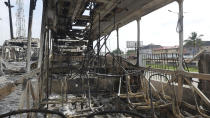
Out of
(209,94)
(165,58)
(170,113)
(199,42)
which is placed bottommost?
(170,113)

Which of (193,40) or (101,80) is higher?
(193,40)

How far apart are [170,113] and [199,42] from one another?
50488 mm

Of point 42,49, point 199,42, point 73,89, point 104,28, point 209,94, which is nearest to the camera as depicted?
point 42,49

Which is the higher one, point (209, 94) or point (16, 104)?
point (209, 94)

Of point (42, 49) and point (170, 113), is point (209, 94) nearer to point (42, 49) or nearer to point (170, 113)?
point (170, 113)

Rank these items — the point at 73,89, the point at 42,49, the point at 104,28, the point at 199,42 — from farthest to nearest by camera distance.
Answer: the point at 199,42 < the point at 73,89 < the point at 104,28 < the point at 42,49

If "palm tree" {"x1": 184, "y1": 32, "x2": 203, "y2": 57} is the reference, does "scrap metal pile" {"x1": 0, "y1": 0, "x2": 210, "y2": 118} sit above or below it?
below

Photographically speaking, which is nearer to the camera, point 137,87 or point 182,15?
point 182,15

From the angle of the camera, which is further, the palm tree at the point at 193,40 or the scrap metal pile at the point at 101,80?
the palm tree at the point at 193,40

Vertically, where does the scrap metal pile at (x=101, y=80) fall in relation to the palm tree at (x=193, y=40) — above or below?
below

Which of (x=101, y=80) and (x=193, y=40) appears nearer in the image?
(x=101, y=80)

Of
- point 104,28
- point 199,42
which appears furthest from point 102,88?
point 199,42

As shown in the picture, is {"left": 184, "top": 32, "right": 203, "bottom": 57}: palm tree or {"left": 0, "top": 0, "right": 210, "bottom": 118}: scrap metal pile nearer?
{"left": 0, "top": 0, "right": 210, "bottom": 118}: scrap metal pile

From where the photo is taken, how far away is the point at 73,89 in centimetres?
648
